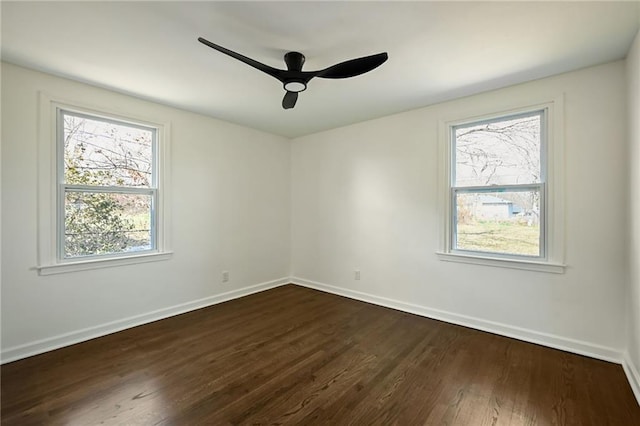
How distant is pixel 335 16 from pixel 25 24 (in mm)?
2063

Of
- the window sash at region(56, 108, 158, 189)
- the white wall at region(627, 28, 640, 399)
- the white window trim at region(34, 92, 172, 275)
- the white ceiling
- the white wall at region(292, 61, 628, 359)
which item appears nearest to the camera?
the white ceiling

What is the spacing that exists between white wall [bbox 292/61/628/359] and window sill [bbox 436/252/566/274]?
2.4 inches

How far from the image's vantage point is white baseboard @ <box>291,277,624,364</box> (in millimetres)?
2482

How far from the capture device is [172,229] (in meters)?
3.52

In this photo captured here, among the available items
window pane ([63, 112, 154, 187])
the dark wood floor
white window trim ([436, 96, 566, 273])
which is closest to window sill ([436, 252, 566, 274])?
white window trim ([436, 96, 566, 273])

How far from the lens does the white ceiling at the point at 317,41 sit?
1.79 meters

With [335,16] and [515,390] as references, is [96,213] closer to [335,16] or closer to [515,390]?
[335,16]

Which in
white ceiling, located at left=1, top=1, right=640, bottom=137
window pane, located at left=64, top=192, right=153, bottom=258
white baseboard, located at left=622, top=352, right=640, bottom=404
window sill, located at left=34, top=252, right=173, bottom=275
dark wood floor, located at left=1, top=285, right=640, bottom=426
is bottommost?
dark wood floor, located at left=1, top=285, right=640, bottom=426

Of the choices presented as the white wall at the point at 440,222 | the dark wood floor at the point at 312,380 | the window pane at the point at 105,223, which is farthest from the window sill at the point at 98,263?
the white wall at the point at 440,222

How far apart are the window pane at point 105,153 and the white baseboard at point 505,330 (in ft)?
10.2

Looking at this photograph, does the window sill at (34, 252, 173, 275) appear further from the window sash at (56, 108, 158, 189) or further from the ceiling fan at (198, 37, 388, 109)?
the ceiling fan at (198, 37, 388, 109)

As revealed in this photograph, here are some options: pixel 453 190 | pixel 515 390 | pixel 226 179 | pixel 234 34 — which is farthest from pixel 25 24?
pixel 515 390

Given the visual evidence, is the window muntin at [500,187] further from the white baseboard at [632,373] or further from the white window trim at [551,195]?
the white baseboard at [632,373]

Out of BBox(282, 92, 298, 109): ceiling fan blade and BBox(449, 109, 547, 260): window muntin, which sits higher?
BBox(282, 92, 298, 109): ceiling fan blade
